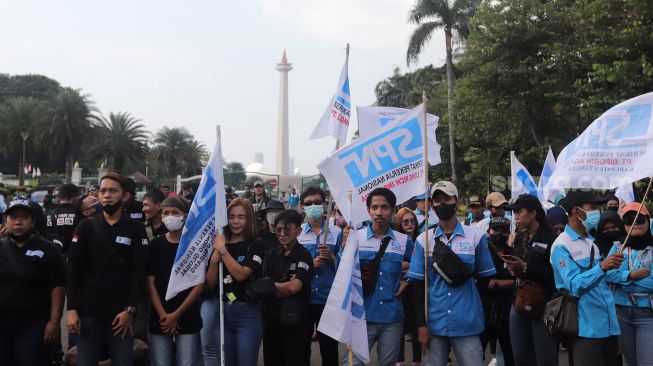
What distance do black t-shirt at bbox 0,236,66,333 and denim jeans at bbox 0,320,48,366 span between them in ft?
0.17

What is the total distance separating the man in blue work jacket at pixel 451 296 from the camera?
4.41m

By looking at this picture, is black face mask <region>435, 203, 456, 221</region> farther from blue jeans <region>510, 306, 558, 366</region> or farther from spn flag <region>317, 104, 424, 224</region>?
blue jeans <region>510, 306, 558, 366</region>

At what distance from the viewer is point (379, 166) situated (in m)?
5.05

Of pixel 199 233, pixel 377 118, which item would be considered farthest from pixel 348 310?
pixel 377 118

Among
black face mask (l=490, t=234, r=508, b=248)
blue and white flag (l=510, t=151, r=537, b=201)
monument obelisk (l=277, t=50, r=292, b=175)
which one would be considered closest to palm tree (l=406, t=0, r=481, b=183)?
blue and white flag (l=510, t=151, r=537, b=201)

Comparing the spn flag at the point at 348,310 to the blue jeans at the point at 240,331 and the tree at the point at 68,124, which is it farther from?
the tree at the point at 68,124

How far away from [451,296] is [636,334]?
157 cm

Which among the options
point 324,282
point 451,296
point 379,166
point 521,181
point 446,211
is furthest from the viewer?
point 521,181

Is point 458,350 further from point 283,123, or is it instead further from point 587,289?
point 283,123

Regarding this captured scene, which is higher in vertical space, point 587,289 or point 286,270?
point 286,270

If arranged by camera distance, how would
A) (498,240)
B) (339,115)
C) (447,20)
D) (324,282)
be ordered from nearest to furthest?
(324,282)
(498,240)
(339,115)
(447,20)

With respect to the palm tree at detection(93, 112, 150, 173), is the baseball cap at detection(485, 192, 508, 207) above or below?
below

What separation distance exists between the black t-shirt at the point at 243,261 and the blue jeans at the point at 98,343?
787 mm

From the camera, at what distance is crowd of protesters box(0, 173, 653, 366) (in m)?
4.46
